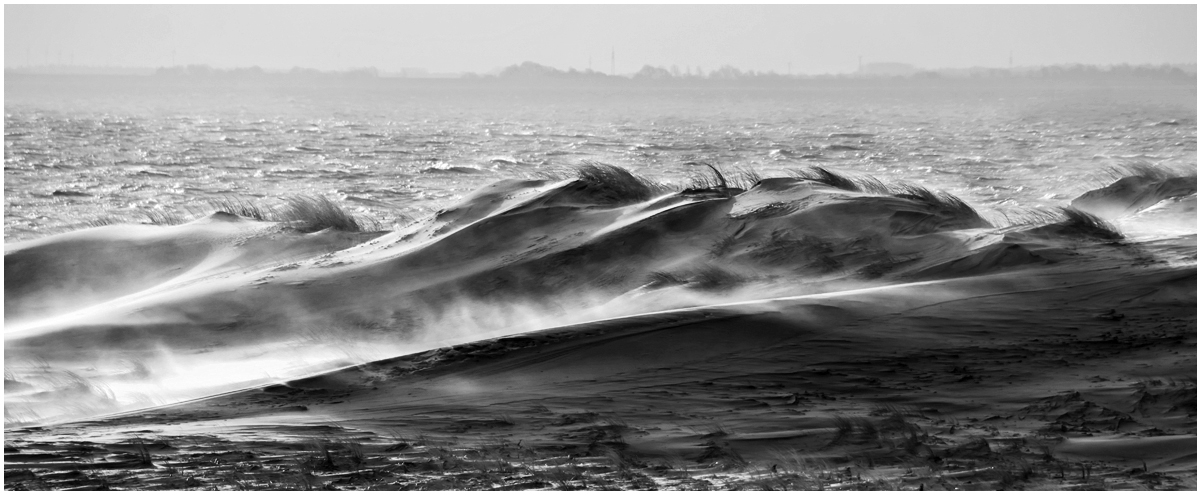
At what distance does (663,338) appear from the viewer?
4531mm

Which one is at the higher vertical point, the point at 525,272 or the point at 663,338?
the point at 525,272

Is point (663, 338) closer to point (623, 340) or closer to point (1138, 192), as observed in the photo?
point (623, 340)

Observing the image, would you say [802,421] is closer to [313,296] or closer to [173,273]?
[313,296]

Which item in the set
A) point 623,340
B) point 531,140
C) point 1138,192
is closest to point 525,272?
point 623,340

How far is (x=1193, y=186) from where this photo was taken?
680cm

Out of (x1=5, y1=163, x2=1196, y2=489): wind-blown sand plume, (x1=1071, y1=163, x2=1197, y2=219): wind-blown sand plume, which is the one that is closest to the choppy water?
(x1=1071, y1=163, x2=1197, y2=219): wind-blown sand plume

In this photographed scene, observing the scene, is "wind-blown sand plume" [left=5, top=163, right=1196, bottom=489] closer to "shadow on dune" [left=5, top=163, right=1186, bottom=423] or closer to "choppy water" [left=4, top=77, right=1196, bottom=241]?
Result: "shadow on dune" [left=5, top=163, right=1186, bottom=423]

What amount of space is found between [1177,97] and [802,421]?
42.3 feet

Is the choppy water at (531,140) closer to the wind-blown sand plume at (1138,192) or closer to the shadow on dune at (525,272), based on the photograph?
the wind-blown sand plume at (1138,192)

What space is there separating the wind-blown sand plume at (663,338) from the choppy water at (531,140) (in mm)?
1563

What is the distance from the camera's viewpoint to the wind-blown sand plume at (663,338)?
12.5ft

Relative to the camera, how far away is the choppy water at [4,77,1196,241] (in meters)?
12.4

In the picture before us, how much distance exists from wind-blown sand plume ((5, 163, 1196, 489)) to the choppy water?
1.56 metres

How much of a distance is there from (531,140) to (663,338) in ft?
64.0
